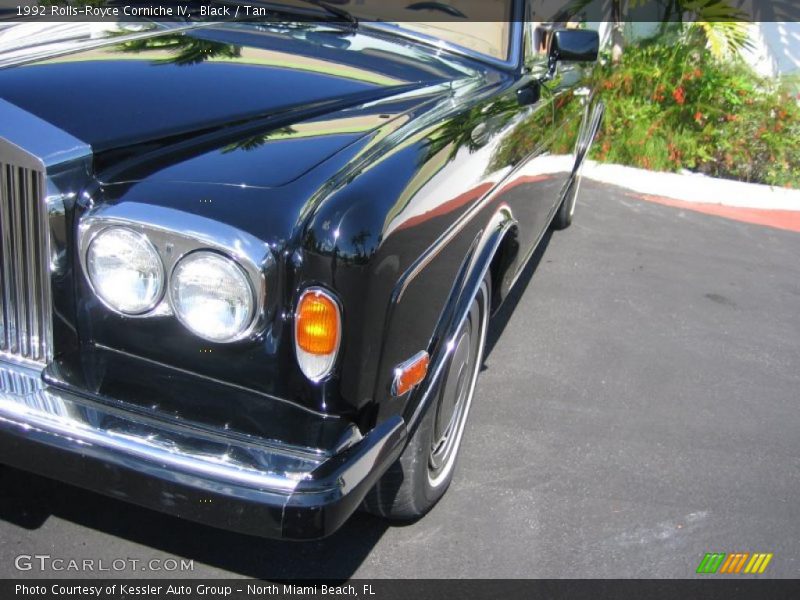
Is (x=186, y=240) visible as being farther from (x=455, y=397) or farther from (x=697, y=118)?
(x=697, y=118)

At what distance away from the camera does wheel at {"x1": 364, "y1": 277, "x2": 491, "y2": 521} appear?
7.48 ft

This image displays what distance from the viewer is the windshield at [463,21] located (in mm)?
3297

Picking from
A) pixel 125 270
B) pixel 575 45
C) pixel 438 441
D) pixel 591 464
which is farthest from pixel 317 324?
pixel 575 45

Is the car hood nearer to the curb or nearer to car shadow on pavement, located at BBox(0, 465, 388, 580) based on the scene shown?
car shadow on pavement, located at BBox(0, 465, 388, 580)

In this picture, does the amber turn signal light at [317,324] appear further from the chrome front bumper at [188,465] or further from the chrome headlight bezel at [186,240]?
the chrome front bumper at [188,465]

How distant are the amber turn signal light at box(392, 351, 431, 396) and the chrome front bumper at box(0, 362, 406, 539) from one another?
6.0 inches

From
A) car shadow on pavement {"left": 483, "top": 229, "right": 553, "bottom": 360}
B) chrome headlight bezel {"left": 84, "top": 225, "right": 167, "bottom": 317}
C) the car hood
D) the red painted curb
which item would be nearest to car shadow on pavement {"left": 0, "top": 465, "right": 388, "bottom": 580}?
chrome headlight bezel {"left": 84, "top": 225, "right": 167, "bottom": 317}

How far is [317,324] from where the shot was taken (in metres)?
1.75

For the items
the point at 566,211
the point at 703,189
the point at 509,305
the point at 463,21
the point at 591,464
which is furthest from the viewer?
the point at 703,189

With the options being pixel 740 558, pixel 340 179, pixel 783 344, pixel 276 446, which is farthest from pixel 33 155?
pixel 783 344

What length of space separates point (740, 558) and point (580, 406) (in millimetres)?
942

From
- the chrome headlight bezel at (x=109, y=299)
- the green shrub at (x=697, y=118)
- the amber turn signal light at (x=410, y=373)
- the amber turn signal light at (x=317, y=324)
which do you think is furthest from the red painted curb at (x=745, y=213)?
the chrome headlight bezel at (x=109, y=299)

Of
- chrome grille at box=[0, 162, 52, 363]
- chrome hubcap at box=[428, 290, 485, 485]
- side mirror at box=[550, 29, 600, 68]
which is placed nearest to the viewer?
chrome grille at box=[0, 162, 52, 363]

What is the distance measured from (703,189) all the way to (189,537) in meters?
5.62
